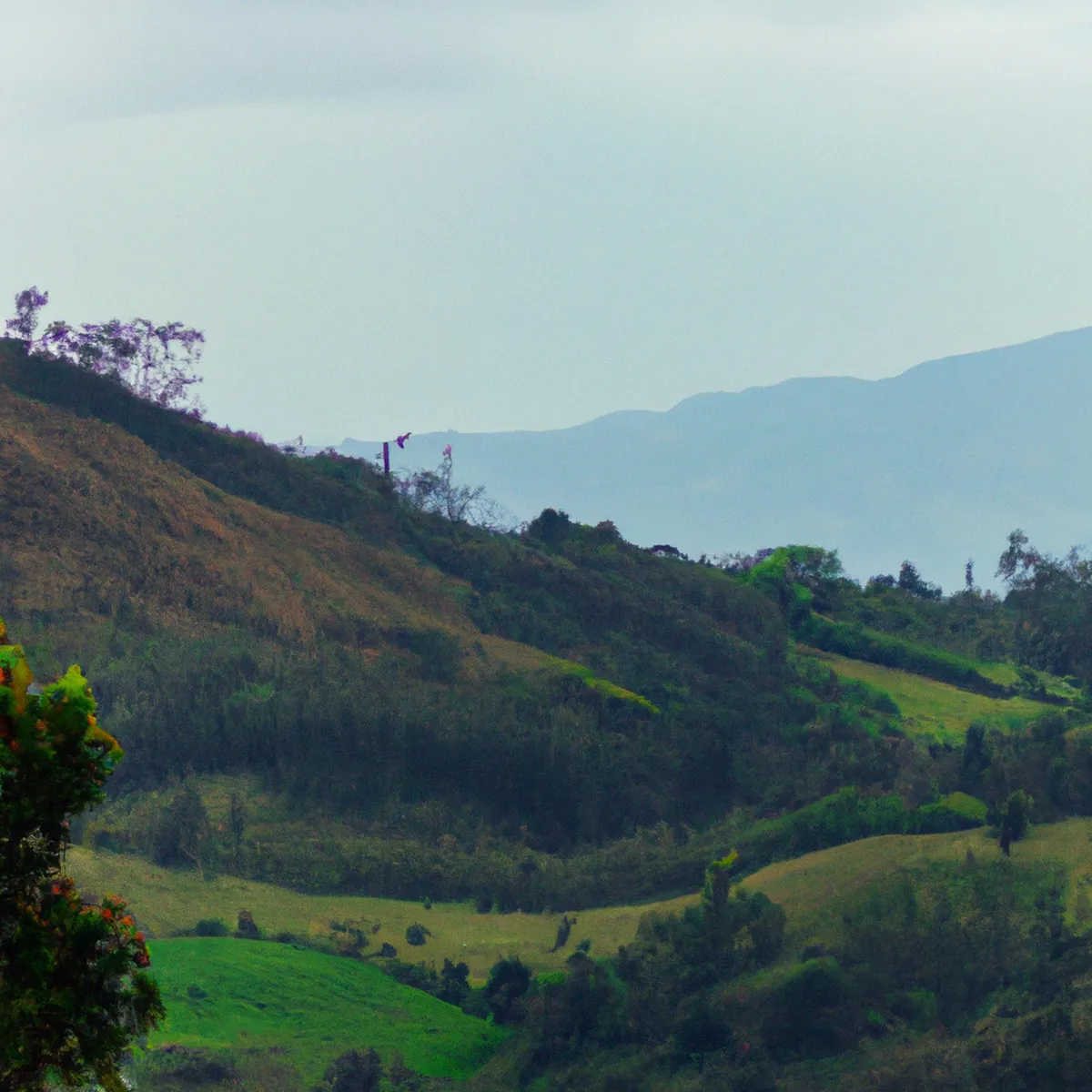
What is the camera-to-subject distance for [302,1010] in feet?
77.9

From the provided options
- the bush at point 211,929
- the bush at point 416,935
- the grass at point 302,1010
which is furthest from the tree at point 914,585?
the bush at point 211,929

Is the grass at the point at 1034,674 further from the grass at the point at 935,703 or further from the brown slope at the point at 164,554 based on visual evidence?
the brown slope at the point at 164,554

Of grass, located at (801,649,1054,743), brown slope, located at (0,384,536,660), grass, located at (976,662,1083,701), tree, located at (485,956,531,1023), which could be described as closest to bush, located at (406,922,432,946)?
tree, located at (485,956,531,1023)

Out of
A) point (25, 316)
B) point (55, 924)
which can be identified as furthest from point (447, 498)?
point (55, 924)

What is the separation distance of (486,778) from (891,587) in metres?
31.3

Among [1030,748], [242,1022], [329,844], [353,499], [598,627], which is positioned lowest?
[242,1022]

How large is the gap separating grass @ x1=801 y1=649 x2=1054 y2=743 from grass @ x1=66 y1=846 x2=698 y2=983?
52.4ft

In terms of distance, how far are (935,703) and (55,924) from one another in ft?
131

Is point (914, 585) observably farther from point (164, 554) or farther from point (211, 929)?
point (211, 929)

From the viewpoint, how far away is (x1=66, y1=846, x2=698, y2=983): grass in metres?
26.2

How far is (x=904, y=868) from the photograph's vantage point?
1011 inches

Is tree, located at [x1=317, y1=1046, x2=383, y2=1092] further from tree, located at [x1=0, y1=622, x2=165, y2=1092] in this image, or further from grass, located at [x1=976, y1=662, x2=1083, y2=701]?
grass, located at [x1=976, y1=662, x2=1083, y2=701]

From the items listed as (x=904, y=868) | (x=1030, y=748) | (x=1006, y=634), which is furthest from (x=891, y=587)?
(x=904, y=868)

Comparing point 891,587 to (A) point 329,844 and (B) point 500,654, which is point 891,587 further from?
(A) point 329,844
